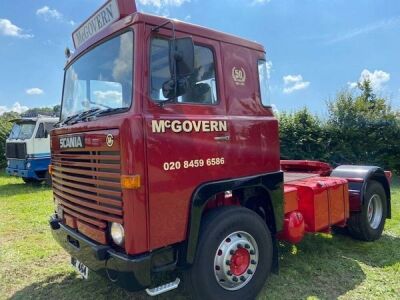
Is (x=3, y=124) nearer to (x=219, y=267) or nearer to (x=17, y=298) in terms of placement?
(x=17, y=298)

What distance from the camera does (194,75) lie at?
11.2 ft

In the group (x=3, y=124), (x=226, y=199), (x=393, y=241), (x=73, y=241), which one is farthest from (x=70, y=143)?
(x=3, y=124)

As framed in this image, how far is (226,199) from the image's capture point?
3.86 metres

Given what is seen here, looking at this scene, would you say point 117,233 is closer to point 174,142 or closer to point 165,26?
point 174,142

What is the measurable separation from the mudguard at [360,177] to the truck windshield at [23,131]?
34.4 feet

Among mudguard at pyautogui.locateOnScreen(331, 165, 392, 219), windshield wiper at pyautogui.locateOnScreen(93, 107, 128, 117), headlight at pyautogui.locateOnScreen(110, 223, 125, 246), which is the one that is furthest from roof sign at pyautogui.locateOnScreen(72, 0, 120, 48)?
mudguard at pyautogui.locateOnScreen(331, 165, 392, 219)

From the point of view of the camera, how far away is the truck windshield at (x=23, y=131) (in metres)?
12.5

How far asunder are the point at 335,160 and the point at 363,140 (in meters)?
1.38

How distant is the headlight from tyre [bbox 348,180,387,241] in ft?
13.0

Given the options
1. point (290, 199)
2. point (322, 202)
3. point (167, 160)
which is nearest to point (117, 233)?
point (167, 160)

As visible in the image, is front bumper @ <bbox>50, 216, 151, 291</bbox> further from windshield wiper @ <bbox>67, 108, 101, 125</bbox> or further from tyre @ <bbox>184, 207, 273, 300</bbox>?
windshield wiper @ <bbox>67, 108, 101, 125</bbox>

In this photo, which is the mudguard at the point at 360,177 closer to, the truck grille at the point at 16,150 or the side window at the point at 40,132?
the side window at the point at 40,132

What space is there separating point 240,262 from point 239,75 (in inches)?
75.7

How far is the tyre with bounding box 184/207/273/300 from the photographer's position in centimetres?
328
